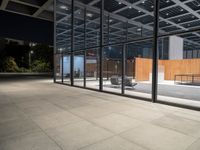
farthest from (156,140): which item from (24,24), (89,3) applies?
(24,24)

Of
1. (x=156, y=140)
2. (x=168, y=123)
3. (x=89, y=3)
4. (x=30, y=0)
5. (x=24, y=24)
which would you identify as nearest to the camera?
(x=156, y=140)

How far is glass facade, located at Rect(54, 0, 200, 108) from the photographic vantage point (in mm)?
10117

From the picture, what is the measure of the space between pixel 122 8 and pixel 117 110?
9.33 meters

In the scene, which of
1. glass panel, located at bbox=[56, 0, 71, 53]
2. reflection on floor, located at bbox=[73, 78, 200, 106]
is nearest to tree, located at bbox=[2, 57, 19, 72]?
glass panel, located at bbox=[56, 0, 71, 53]

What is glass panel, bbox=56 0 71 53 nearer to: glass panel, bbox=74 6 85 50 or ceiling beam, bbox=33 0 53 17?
glass panel, bbox=74 6 85 50

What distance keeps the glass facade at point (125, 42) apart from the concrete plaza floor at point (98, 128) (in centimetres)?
322

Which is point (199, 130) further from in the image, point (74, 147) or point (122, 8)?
point (122, 8)

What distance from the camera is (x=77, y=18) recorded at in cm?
1464

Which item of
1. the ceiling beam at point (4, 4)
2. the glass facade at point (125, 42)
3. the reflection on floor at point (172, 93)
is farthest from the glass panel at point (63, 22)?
the reflection on floor at point (172, 93)

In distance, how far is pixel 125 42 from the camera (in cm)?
725

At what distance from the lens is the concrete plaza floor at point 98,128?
287 cm

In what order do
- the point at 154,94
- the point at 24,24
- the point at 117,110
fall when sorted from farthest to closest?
1. the point at 24,24
2. the point at 154,94
3. the point at 117,110

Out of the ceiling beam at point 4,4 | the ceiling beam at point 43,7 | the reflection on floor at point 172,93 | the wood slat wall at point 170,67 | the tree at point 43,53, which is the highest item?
the ceiling beam at point 4,4

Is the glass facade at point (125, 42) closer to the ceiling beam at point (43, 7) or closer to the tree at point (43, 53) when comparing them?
the ceiling beam at point (43, 7)
